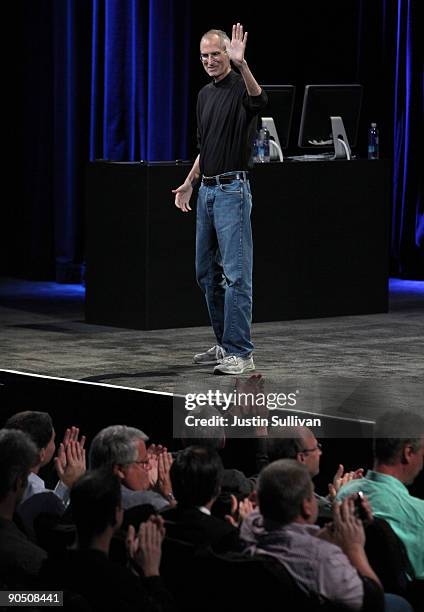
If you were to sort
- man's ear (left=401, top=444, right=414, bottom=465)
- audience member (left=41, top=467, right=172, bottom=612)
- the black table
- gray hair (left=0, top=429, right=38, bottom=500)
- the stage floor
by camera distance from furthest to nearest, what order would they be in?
the black table → the stage floor → man's ear (left=401, top=444, right=414, bottom=465) → gray hair (left=0, top=429, right=38, bottom=500) → audience member (left=41, top=467, right=172, bottom=612)

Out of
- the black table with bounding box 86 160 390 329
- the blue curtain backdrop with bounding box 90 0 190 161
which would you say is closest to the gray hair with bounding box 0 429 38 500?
the black table with bounding box 86 160 390 329

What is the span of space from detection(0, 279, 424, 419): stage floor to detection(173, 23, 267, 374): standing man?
0.67 feet

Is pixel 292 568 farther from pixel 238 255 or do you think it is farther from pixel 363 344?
pixel 363 344

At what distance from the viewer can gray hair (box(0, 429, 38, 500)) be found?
10.4 feet

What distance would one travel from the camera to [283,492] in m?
2.80

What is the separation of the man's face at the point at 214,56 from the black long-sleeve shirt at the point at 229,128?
0.09 metres

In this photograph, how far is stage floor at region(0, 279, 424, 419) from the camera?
223 inches

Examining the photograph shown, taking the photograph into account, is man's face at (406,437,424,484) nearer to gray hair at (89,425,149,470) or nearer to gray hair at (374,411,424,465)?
gray hair at (374,411,424,465)

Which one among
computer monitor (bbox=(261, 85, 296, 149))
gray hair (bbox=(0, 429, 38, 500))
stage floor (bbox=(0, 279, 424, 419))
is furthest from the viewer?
computer monitor (bbox=(261, 85, 296, 149))

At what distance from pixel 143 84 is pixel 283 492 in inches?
266

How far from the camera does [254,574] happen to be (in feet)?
9.04

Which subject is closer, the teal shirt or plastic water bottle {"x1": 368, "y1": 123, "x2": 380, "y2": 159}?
the teal shirt

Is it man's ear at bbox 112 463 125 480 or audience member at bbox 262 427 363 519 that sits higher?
audience member at bbox 262 427 363 519

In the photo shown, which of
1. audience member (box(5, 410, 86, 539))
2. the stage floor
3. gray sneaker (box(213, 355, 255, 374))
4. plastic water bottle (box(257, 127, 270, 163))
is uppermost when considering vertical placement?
plastic water bottle (box(257, 127, 270, 163))
